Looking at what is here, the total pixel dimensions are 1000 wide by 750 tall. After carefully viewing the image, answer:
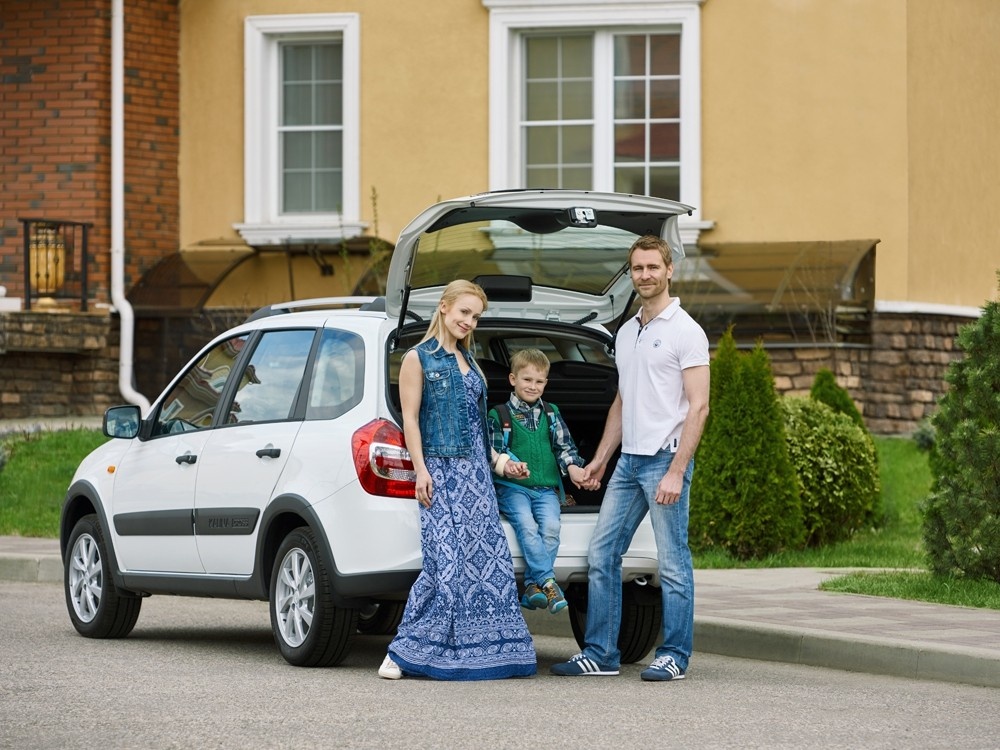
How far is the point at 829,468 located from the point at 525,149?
25.7 feet

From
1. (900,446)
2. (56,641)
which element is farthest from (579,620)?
(900,446)

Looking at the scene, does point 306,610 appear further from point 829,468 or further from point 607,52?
point 607,52

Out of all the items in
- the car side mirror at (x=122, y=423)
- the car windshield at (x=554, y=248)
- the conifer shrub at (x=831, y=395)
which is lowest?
the conifer shrub at (x=831, y=395)

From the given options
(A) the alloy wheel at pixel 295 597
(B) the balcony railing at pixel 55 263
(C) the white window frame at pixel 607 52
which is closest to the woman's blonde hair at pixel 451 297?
(A) the alloy wheel at pixel 295 597

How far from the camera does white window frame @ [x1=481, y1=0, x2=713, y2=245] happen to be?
1952cm

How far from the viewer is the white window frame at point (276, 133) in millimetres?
20406

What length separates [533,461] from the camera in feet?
27.8

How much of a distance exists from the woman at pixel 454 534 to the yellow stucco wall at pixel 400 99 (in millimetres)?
11594

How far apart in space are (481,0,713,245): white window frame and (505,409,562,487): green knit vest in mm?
11005

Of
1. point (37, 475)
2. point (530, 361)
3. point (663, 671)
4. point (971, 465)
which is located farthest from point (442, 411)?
point (37, 475)

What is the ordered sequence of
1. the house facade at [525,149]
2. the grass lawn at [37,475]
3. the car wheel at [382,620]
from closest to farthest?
the car wheel at [382,620] < the grass lawn at [37,475] < the house facade at [525,149]

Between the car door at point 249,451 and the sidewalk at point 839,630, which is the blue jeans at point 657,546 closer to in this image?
the sidewalk at point 839,630

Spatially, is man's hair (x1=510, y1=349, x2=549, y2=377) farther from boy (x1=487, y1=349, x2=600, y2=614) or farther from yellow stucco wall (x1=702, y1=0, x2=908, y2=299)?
yellow stucco wall (x1=702, y1=0, x2=908, y2=299)

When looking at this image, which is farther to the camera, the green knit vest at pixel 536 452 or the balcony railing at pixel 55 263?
the balcony railing at pixel 55 263
